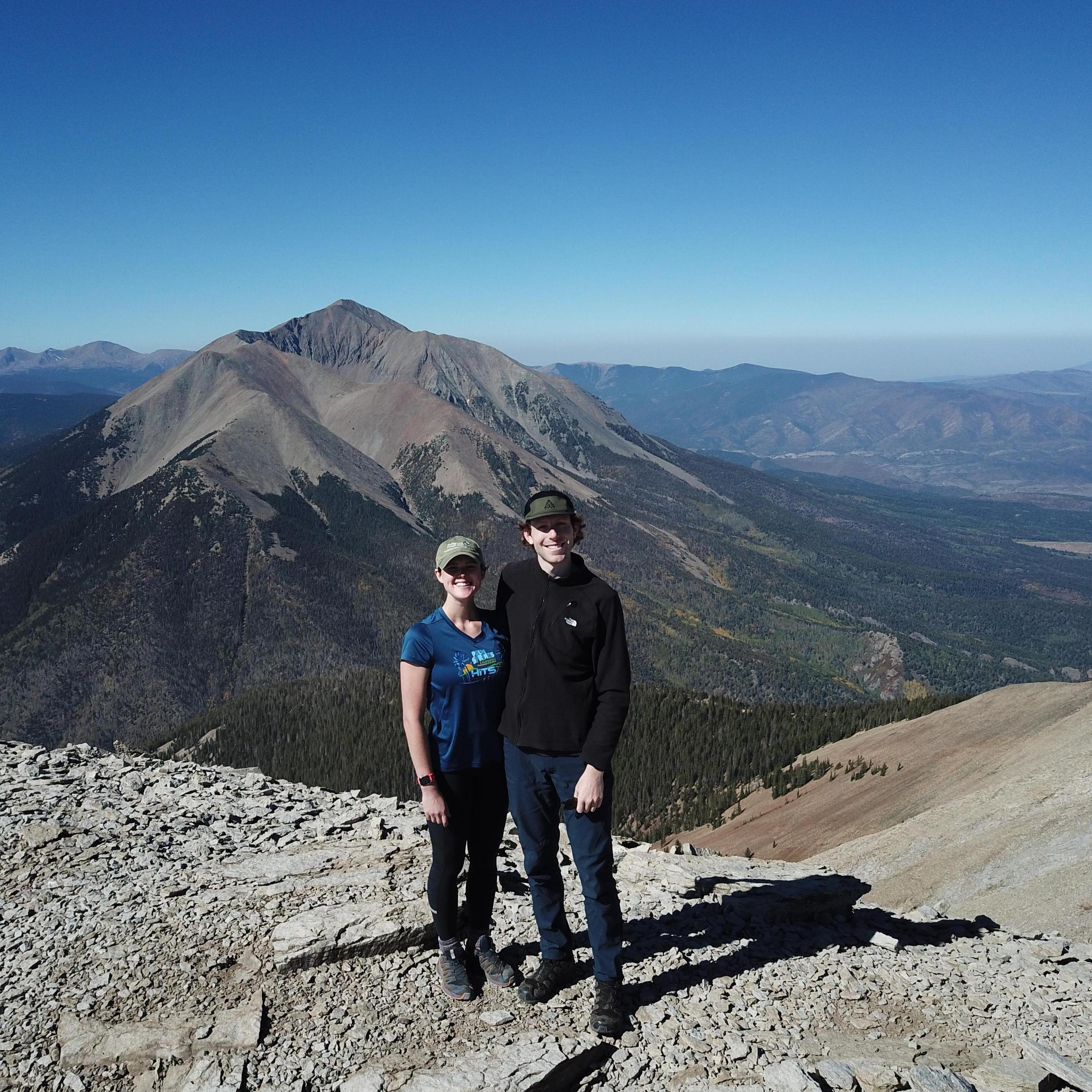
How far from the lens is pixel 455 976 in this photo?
816 cm

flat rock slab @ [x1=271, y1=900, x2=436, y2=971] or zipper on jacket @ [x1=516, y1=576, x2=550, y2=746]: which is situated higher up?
zipper on jacket @ [x1=516, y1=576, x2=550, y2=746]

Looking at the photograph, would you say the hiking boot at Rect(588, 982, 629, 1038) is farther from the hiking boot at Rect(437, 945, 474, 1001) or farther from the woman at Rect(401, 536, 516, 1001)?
the hiking boot at Rect(437, 945, 474, 1001)

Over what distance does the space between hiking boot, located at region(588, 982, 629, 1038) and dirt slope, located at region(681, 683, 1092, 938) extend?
18186 mm

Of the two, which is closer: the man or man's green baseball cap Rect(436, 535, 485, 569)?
the man

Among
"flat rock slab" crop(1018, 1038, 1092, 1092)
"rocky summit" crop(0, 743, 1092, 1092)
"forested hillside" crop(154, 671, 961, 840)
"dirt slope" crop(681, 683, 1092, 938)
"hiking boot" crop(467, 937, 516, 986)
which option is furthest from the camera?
"forested hillside" crop(154, 671, 961, 840)

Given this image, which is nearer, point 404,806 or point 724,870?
point 724,870

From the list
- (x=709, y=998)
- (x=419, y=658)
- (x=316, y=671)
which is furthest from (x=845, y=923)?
(x=316, y=671)

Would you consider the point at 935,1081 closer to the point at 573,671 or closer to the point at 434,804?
the point at 573,671

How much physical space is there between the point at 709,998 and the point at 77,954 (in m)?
7.64

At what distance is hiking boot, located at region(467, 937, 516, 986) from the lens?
8281 mm

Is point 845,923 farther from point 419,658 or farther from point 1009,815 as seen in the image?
point 1009,815

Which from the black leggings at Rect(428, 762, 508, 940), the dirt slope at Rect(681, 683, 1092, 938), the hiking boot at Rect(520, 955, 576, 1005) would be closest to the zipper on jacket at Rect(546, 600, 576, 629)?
the black leggings at Rect(428, 762, 508, 940)

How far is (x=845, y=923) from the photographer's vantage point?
1192cm

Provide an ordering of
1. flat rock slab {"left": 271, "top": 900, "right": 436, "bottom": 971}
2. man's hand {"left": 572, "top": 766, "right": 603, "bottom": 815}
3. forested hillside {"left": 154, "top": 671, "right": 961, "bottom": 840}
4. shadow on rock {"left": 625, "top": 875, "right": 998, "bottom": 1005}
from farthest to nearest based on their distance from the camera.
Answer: forested hillside {"left": 154, "top": 671, "right": 961, "bottom": 840} → shadow on rock {"left": 625, "top": 875, "right": 998, "bottom": 1005} → flat rock slab {"left": 271, "top": 900, "right": 436, "bottom": 971} → man's hand {"left": 572, "top": 766, "right": 603, "bottom": 815}
